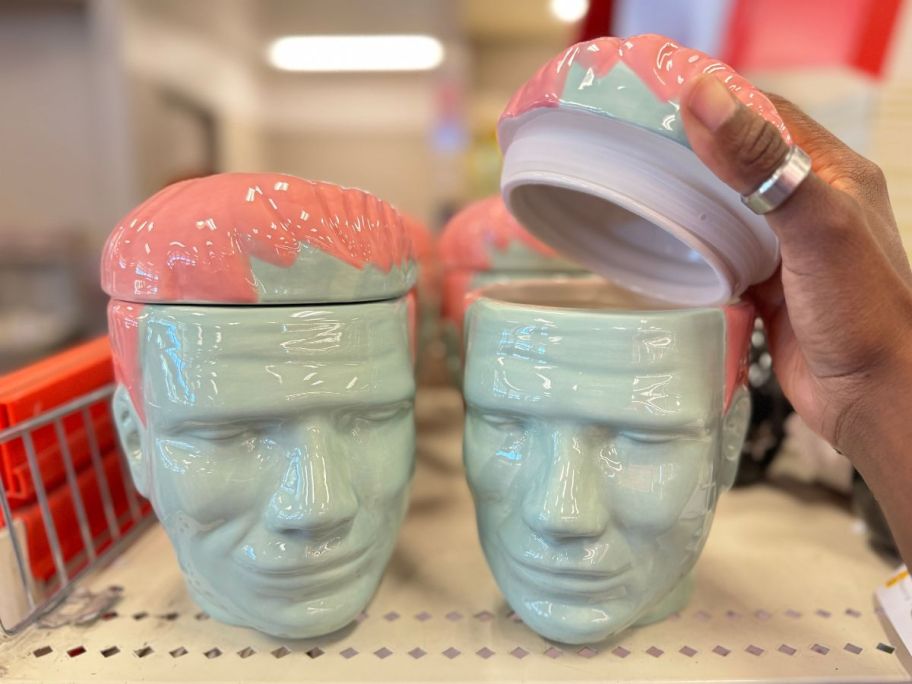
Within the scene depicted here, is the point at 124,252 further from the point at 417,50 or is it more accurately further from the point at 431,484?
the point at 417,50

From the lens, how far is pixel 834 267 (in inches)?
15.7

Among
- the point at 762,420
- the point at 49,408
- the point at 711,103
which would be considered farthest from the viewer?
the point at 762,420

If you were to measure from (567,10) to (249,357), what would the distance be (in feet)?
A: 6.60

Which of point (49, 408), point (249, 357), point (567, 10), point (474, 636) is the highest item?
point (567, 10)

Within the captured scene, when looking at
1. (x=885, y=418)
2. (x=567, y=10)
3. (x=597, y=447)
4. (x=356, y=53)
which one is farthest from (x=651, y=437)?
(x=356, y=53)

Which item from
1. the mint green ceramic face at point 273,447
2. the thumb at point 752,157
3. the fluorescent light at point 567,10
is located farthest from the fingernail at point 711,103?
the fluorescent light at point 567,10

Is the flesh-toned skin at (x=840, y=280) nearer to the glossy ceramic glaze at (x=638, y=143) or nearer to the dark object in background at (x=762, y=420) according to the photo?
the glossy ceramic glaze at (x=638, y=143)

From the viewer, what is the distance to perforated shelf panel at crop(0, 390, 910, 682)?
0.46m

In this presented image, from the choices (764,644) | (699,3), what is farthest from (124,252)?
(699,3)

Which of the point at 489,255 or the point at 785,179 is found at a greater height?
the point at 785,179

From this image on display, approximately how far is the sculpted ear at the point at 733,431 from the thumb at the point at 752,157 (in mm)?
149

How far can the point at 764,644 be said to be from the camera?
1.60ft

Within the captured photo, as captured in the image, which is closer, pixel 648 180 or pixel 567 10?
pixel 648 180

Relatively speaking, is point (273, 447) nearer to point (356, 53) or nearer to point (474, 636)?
point (474, 636)
